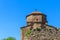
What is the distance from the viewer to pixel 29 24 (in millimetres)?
32094

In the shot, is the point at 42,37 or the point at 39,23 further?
the point at 39,23

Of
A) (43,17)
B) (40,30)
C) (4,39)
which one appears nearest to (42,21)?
(43,17)

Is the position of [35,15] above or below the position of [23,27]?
above

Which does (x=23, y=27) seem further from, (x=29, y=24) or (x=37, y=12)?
(x=37, y=12)

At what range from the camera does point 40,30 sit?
1499 cm

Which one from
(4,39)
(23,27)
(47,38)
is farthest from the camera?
(4,39)

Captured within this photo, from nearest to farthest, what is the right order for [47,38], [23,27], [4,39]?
[47,38] < [23,27] < [4,39]

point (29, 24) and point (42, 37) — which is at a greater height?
point (29, 24)

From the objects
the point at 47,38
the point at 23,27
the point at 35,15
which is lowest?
the point at 47,38

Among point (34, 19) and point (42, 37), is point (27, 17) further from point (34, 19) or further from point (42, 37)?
point (42, 37)

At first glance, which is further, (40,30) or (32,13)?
(32,13)

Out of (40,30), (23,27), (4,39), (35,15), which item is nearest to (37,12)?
(35,15)

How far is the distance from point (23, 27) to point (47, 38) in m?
17.4

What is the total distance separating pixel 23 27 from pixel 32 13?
107 inches
